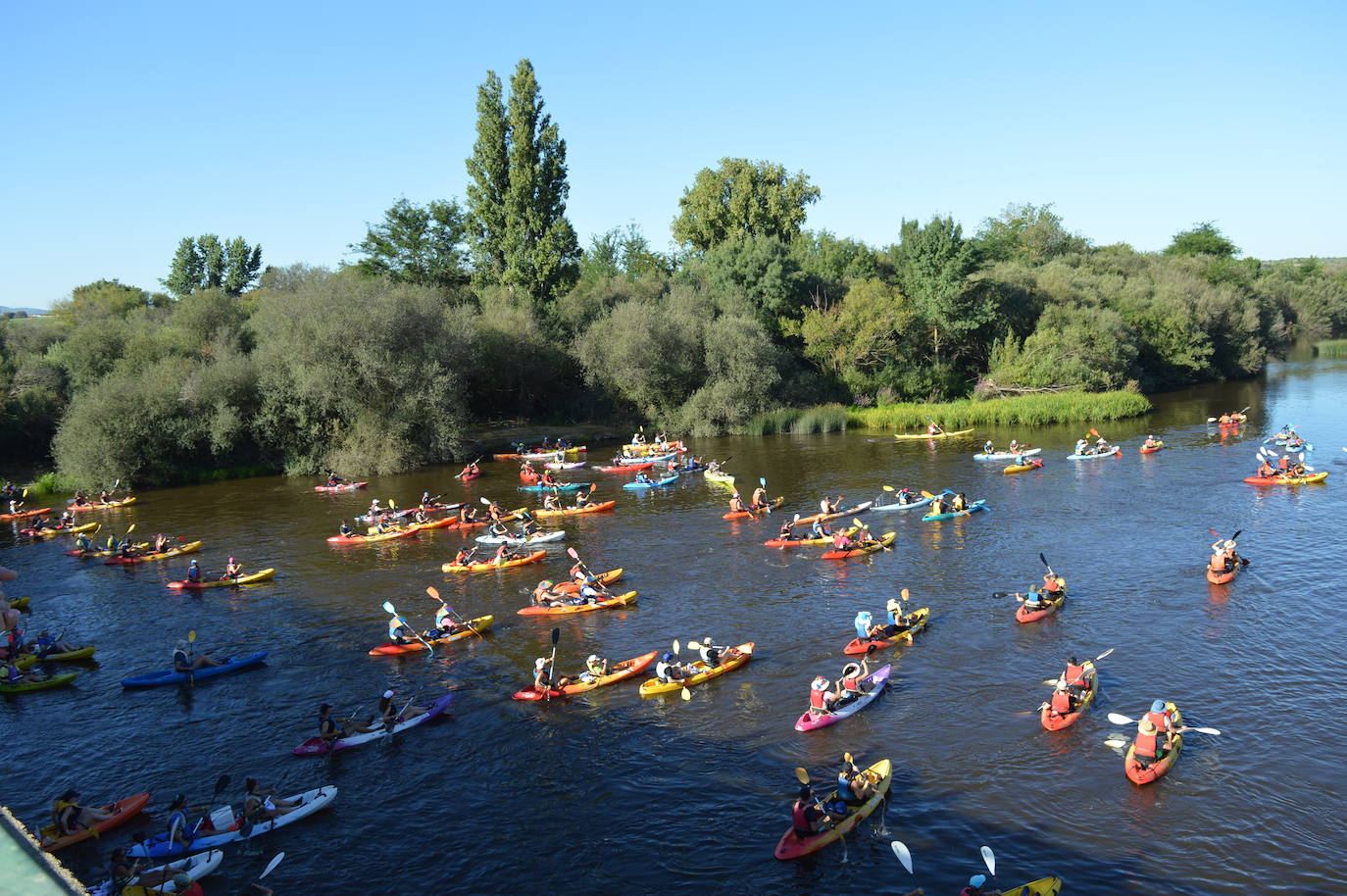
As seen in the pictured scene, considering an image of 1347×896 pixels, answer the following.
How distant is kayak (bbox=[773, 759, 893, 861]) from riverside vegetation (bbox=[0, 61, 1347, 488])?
130 ft

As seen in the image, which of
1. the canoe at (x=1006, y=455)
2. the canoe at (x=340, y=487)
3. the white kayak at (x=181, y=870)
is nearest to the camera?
the white kayak at (x=181, y=870)

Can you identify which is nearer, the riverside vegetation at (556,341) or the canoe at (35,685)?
the canoe at (35,685)

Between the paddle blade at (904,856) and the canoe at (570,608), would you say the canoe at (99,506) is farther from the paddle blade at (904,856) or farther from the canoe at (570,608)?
the paddle blade at (904,856)

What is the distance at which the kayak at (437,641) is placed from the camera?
23797 millimetres

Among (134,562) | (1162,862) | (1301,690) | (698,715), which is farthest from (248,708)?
(1301,690)

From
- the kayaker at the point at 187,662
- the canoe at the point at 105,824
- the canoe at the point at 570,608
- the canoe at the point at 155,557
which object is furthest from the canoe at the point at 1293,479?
the canoe at the point at 155,557

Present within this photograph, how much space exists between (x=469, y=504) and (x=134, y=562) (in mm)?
13126

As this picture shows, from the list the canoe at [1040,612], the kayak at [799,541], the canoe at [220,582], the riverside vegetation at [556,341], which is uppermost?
the riverside vegetation at [556,341]

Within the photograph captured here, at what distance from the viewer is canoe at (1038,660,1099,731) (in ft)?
58.9

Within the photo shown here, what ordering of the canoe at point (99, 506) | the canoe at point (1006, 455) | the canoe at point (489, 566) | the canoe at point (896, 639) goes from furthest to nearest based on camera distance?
the canoe at point (1006, 455)
the canoe at point (99, 506)
the canoe at point (489, 566)
the canoe at point (896, 639)

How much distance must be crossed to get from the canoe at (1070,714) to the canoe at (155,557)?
102 feet

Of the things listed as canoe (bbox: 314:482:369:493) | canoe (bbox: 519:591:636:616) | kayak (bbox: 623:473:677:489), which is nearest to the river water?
canoe (bbox: 519:591:636:616)

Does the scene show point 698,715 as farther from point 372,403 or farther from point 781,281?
point 781,281

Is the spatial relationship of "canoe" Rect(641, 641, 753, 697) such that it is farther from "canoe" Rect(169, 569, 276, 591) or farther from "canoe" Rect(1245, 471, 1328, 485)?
"canoe" Rect(1245, 471, 1328, 485)
